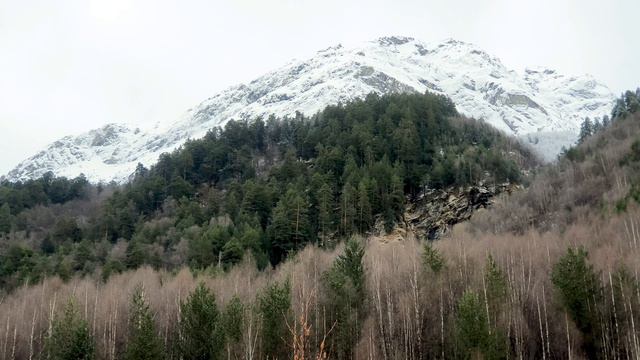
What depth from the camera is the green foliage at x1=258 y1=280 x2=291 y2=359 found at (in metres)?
44.2

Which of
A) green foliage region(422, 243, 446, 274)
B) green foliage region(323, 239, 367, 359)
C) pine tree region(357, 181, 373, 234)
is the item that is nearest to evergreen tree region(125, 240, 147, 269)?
pine tree region(357, 181, 373, 234)

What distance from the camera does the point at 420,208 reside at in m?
84.1

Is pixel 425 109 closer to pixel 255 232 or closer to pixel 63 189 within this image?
pixel 255 232

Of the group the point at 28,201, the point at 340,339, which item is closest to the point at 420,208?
the point at 340,339

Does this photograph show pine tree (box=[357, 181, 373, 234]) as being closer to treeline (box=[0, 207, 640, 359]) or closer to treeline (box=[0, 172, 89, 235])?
treeline (box=[0, 207, 640, 359])

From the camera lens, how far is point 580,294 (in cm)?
4241

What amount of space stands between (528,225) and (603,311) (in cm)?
3266

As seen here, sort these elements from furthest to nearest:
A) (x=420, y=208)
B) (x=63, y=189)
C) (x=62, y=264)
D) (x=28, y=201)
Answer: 1. (x=63, y=189)
2. (x=28, y=201)
3. (x=420, y=208)
4. (x=62, y=264)

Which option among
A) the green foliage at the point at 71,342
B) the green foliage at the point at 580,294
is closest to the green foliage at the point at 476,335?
the green foliage at the point at 580,294

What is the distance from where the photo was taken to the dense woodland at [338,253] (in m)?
43.8

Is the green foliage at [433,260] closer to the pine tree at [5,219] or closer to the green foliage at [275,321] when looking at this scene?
the green foliage at [275,321]

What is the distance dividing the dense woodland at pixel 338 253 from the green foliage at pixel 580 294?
13 centimetres

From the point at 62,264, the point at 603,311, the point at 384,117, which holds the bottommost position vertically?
the point at 603,311

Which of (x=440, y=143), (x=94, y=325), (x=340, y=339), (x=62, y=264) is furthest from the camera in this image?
(x=440, y=143)
